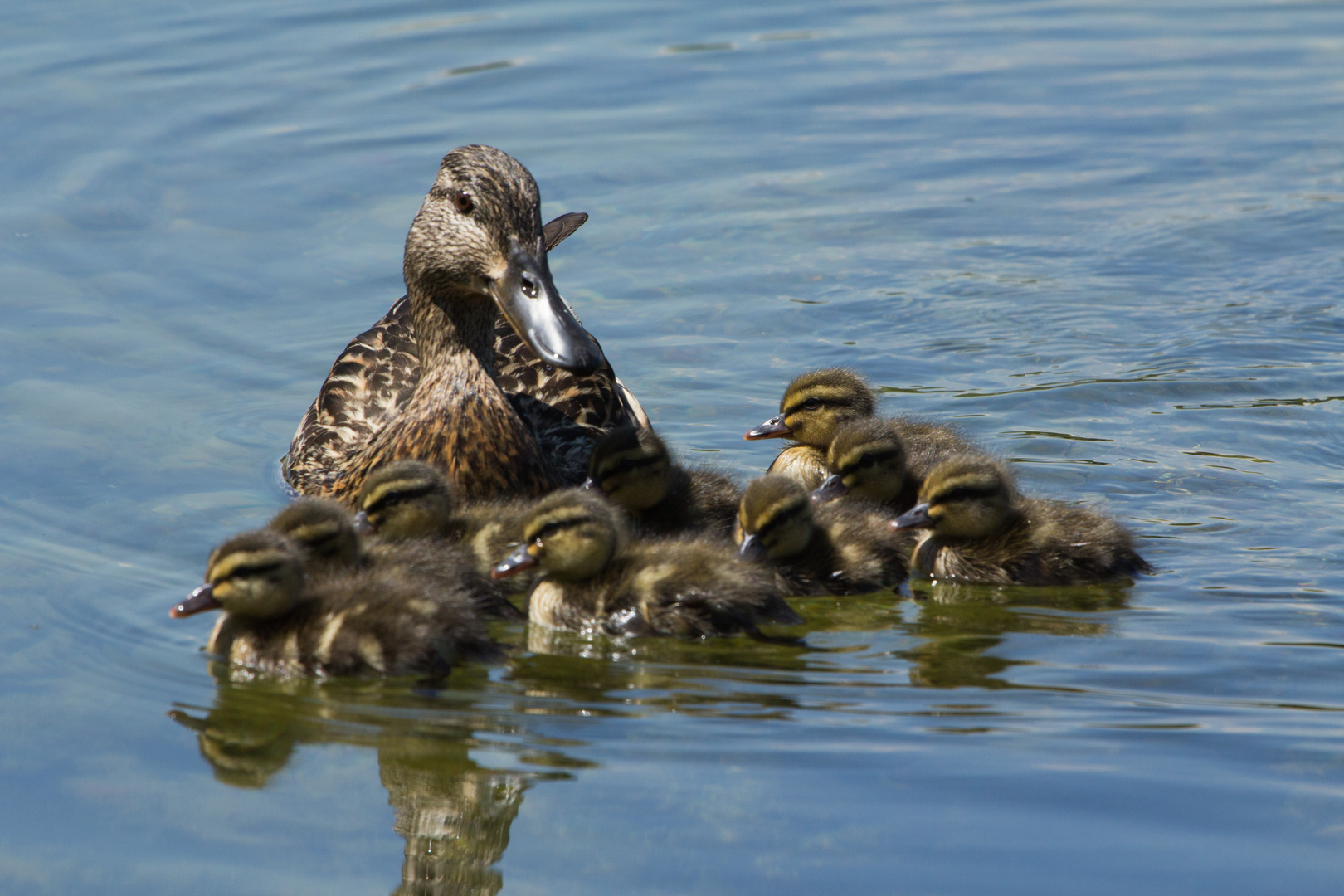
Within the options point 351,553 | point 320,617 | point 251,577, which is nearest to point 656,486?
point 351,553

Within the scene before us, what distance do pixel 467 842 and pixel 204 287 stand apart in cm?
489

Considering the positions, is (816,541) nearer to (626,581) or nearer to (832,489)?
(832,489)

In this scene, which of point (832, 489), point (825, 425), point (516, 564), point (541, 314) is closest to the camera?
point (516, 564)

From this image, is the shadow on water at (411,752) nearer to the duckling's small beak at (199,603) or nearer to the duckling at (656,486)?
the duckling's small beak at (199,603)

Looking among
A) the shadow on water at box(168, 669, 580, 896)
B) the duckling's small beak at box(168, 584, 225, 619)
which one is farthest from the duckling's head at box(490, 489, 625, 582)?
the duckling's small beak at box(168, 584, 225, 619)

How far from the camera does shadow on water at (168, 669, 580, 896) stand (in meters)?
3.52

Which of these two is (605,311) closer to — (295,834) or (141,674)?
(141,674)

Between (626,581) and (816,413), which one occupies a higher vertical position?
(816,413)

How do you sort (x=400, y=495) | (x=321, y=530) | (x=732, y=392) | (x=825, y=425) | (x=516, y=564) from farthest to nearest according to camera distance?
(x=732, y=392) → (x=825, y=425) → (x=400, y=495) → (x=516, y=564) → (x=321, y=530)

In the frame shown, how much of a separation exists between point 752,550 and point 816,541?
26 cm

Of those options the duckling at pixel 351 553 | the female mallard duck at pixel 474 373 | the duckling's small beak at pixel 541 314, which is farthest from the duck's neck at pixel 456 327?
the duckling at pixel 351 553

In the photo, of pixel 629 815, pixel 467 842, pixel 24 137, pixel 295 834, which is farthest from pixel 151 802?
pixel 24 137

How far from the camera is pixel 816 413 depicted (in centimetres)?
580

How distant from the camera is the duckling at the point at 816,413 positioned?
5785 mm
